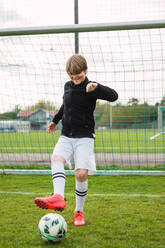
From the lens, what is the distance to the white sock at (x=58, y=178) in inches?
121

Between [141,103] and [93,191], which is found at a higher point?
[141,103]

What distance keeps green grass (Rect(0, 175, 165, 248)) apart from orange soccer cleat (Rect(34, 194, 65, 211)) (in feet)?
1.17

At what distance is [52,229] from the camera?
9.64ft

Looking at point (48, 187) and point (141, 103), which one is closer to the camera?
point (48, 187)

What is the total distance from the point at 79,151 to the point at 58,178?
13.5 inches

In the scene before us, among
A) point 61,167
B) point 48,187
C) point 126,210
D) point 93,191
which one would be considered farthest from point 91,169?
point 48,187

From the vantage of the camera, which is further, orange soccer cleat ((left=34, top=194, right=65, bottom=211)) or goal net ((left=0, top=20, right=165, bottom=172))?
goal net ((left=0, top=20, right=165, bottom=172))

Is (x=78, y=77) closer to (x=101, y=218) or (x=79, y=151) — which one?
(x=79, y=151)

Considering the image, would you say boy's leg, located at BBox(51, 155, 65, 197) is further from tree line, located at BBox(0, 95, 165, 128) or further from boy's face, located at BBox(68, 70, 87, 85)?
tree line, located at BBox(0, 95, 165, 128)

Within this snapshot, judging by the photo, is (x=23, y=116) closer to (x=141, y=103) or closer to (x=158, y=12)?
(x=141, y=103)

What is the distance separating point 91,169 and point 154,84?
3.20 m

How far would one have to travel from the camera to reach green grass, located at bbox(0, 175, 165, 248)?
9.77 feet

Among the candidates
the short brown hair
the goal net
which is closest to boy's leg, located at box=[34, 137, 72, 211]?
the short brown hair

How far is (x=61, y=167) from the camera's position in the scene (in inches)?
128
